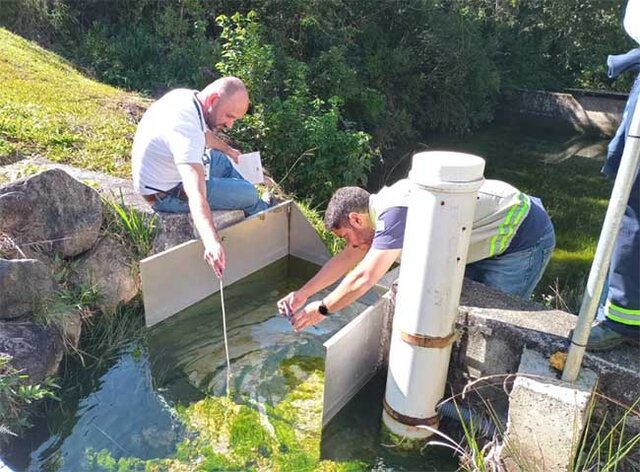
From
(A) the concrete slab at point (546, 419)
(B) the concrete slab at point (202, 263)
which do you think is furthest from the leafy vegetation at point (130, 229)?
(A) the concrete slab at point (546, 419)

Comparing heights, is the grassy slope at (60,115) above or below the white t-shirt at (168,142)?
below

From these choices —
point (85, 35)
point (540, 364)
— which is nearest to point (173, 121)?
point (540, 364)

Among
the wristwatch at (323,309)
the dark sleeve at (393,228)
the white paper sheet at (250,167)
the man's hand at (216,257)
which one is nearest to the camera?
the dark sleeve at (393,228)

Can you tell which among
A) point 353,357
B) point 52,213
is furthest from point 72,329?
point 353,357

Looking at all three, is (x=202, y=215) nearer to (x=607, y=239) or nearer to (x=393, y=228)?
(x=393, y=228)

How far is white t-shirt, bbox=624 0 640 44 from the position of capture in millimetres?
1923

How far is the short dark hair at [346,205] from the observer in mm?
2686

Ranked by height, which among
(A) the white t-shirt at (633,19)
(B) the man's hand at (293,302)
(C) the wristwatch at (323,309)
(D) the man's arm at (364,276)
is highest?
(A) the white t-shirt at (633,19)

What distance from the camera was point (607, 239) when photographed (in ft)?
6.15

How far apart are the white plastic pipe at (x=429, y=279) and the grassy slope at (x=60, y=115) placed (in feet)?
10.6

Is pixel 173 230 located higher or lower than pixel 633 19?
lower

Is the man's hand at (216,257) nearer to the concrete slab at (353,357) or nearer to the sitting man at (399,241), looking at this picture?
the sitting man at (399,241)

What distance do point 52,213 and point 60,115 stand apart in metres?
2.67

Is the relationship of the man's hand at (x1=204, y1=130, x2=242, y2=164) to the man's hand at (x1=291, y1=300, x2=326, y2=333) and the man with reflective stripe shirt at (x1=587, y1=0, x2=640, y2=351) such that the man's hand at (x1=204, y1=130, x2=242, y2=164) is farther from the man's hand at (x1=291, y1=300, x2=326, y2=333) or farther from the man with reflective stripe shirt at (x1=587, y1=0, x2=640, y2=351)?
the man with reflective stripe shirt at (x1=587, y1=0, x2=640, y2=351)
